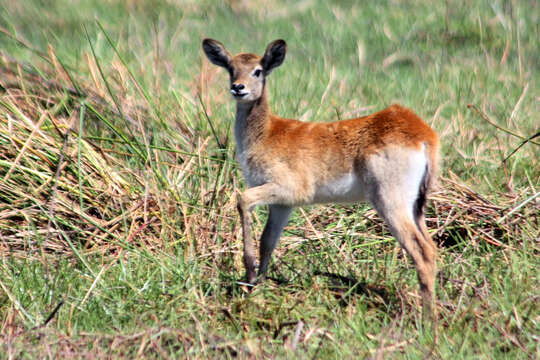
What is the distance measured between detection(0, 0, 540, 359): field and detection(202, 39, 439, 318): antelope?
260 mm

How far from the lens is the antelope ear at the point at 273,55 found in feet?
16.0

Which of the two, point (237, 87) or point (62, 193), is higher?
point (237, 87)

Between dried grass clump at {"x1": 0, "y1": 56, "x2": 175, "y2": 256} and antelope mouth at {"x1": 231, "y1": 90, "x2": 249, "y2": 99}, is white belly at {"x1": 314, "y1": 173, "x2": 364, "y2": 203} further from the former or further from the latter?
dried grass clump at {"x1": 0, "y1": 56, "x2": 175, "y2": 256}

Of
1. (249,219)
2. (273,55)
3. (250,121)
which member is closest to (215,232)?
(249,219)

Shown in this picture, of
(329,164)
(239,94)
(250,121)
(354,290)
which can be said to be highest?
(239,94)

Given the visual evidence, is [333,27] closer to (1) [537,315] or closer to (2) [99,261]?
(2) [99,261]

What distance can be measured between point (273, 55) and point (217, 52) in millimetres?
386

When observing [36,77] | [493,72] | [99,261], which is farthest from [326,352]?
[493,72]

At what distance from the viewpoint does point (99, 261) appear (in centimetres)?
481

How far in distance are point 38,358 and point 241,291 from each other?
Result: 4.18 ft

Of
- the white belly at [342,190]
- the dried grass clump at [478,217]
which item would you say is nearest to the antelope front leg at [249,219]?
the white belly at [342,190]

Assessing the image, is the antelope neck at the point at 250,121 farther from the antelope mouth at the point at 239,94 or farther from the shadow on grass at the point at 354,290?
the shadow on grass at the point at 354,290

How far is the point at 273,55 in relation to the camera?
16.2 feet

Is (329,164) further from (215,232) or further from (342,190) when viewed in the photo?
(215,232)
